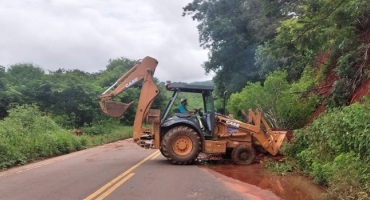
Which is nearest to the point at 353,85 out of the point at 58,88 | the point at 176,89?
the point at 176,89

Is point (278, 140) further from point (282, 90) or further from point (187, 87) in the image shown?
point (282, 90)

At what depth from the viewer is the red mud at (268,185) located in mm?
8430

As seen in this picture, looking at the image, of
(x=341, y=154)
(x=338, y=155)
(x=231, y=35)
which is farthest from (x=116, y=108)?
(x=231, y=35)

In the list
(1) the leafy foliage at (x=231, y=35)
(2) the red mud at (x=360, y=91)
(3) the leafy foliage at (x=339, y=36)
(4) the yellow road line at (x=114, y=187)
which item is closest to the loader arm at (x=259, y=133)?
(3) the leafy foliage at (x=339, y=36)

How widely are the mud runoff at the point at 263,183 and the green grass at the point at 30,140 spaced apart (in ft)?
22.9

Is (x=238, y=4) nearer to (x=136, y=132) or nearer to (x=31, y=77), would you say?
(x=31, y=77)

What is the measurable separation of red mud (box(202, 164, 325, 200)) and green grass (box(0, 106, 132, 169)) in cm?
745

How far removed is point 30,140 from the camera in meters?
17.5

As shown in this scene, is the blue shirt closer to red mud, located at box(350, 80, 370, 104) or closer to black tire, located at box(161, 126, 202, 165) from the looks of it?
black tire, located at box(161, 126, 202, 165)

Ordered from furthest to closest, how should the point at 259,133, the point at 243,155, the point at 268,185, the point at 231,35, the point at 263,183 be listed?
the point at 231,35
the point at 259,133
the point at 243,155
the point at 263,183
the point at 268,185

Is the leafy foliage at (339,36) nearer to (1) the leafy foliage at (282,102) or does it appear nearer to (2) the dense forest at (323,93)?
(2) the dense forest at (323,93)

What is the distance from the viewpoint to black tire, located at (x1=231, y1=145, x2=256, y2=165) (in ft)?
45.2

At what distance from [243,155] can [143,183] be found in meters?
5.01

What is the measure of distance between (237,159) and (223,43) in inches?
1023
